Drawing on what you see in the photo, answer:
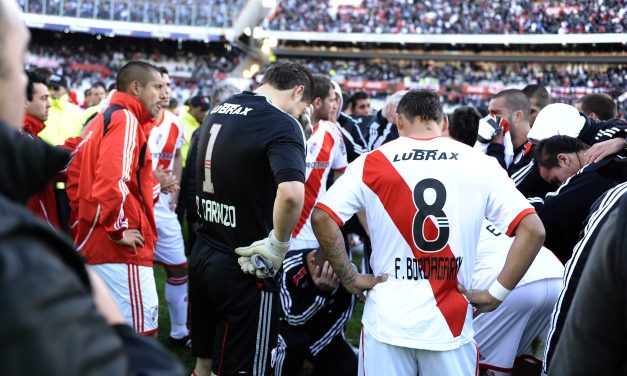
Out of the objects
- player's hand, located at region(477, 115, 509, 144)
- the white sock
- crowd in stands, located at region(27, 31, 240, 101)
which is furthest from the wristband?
crowd in stands, located at region(27, 31, 240, 101)

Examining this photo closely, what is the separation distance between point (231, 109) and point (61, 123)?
14.2 feet

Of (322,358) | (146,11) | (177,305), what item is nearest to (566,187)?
(322,358)

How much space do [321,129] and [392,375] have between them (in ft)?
8.32

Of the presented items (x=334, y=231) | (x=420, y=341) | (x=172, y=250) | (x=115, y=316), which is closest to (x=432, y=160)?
(x=334, y=231)

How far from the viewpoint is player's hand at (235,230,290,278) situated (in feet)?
11.1

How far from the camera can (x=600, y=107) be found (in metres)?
6.27

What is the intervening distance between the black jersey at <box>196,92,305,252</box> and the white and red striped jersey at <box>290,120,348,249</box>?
4.39ft

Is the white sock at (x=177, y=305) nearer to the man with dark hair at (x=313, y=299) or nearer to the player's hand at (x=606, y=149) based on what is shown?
the man with dark hair at (x=313, y=299)

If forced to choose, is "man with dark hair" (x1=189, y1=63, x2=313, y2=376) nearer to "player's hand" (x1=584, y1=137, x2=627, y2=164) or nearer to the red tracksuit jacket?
the red tracksuit jacket

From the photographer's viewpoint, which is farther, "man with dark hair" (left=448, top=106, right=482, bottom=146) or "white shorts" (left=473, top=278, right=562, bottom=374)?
"man with dark hair" (left=448, top=106, right=482, bottom=146)

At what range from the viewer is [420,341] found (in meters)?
3.10

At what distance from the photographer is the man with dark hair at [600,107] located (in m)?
6.22

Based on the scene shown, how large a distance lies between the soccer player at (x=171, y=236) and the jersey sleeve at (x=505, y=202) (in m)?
3.34

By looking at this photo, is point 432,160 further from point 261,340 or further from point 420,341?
point 261,340
